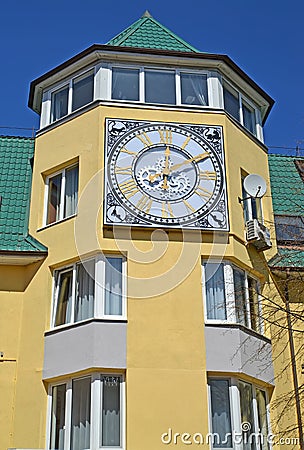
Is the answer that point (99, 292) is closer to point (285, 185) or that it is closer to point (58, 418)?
point (58, 418)

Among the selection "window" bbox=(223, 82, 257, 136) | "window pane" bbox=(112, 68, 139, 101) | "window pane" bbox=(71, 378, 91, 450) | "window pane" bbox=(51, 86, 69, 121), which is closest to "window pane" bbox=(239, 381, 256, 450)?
"window pane" bbox=(71, 378, 91, 450)

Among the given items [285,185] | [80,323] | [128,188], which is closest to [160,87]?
[128,188]

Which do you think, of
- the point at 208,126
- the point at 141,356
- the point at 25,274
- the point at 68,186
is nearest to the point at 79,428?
the point at 141,356

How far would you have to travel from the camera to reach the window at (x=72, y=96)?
60.8ft

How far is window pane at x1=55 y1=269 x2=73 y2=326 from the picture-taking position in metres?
16.1

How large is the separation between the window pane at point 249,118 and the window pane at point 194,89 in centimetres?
169

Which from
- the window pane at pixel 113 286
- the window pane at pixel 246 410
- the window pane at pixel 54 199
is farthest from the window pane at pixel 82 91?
the window pane at pixel 246 410

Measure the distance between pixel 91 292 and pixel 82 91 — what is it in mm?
5985

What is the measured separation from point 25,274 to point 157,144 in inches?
182

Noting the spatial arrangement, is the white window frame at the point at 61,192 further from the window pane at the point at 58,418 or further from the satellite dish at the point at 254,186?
the satellite dish at the point at 254,186

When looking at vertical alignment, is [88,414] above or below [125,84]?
below

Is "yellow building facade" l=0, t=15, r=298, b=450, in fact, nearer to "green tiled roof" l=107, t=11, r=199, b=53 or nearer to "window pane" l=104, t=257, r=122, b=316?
"window pane" l=104, t=257, r=122, b=316

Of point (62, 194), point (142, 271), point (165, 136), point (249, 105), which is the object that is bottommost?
point (142, 271)

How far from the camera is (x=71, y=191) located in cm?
1764
